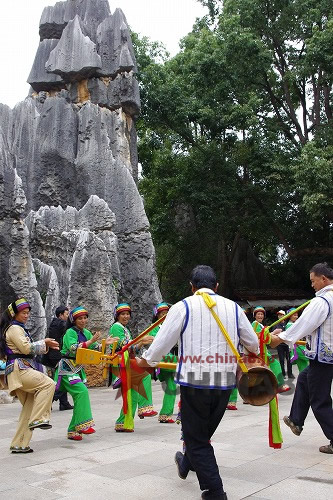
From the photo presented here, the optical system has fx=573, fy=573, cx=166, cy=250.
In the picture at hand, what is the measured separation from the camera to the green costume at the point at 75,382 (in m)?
6.53

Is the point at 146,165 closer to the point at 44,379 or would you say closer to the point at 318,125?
the point at 318,125

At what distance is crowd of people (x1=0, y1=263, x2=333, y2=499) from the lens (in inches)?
159

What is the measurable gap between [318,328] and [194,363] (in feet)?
6.26

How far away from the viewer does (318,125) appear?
20.1 meters

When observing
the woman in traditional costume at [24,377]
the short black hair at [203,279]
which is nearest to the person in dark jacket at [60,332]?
the woman in traditional costume at [24,377]

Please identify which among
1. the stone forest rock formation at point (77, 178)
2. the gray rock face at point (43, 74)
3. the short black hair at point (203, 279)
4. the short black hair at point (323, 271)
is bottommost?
the short black hair at point (203, 279)

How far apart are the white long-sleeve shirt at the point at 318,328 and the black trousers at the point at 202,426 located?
52.3 inches

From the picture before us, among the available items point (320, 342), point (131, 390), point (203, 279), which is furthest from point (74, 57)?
point (203, 279)

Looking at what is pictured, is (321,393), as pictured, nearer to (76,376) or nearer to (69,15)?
(76,376)

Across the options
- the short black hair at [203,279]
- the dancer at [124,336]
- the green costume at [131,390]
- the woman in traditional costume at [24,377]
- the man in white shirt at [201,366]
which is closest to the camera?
the man in white shirt at [201,366]

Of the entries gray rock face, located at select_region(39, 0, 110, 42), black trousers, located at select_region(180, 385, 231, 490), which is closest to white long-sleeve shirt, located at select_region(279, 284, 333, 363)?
black trousers, located at select_region(180, 385, 231, 490)

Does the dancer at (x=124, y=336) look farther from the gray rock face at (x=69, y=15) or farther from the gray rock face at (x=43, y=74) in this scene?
the gray rock face at (x=69, y=15)

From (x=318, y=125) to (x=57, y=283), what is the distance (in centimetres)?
1183

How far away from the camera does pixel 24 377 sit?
19.3ft
